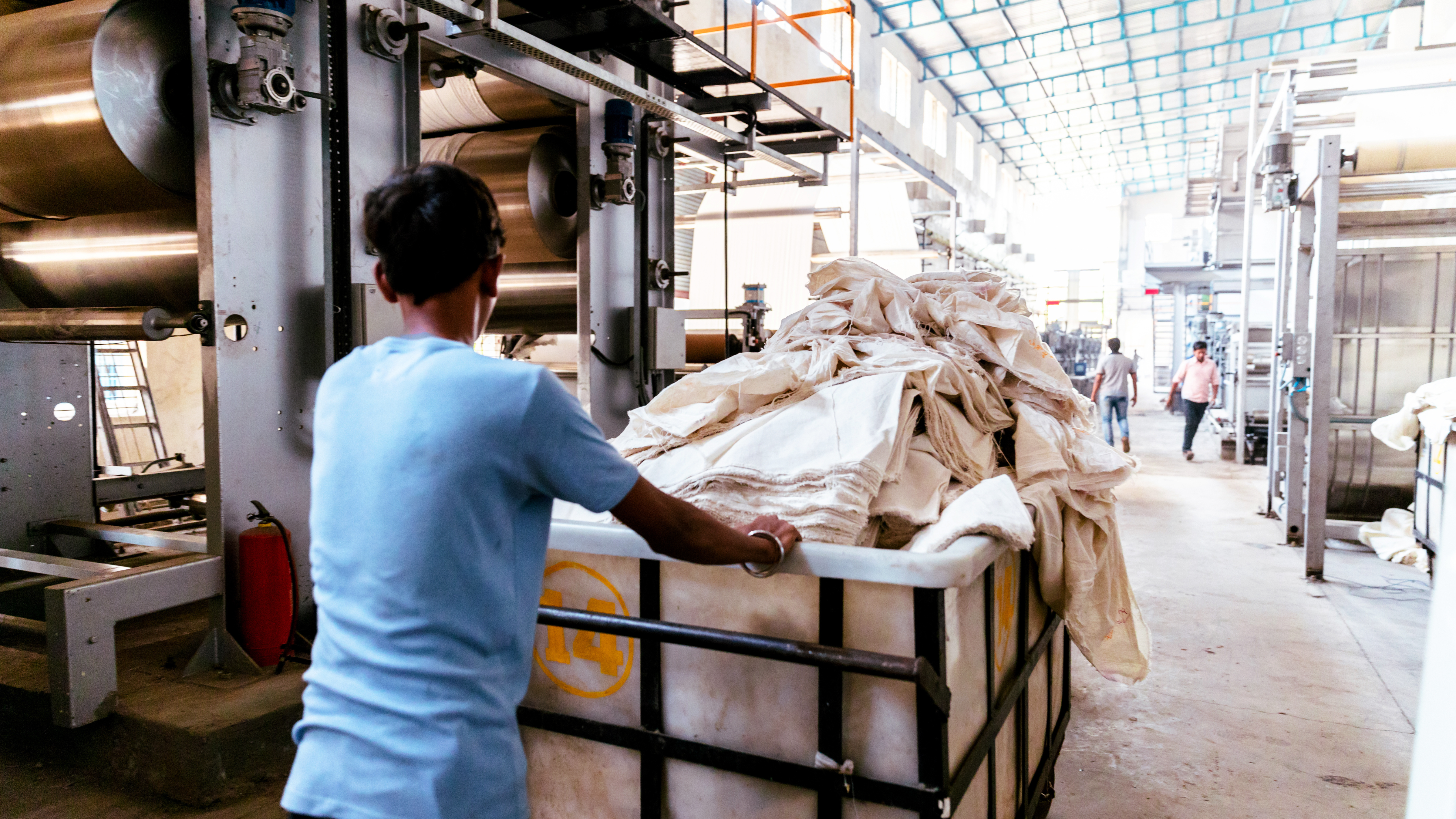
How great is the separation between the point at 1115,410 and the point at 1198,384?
3.45 ft

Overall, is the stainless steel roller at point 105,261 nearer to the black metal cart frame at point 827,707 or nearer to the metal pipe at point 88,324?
the metal pipe at point 88,324

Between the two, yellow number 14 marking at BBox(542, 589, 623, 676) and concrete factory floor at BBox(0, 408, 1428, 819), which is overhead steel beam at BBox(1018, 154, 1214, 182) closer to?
concrete factory floor at BBox(0, 408, 1428, 819)

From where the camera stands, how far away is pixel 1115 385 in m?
10.5

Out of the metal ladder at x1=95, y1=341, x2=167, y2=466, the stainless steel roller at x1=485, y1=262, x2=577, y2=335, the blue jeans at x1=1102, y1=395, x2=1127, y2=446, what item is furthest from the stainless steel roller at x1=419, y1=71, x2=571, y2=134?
the blue jeans at x1=1102, y1=395, x2=1127, y2=446

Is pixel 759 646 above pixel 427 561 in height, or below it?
below

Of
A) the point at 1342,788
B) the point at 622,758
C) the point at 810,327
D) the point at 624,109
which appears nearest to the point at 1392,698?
the point at 1342,788

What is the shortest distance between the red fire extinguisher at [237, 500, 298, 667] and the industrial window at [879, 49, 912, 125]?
42.6 ft

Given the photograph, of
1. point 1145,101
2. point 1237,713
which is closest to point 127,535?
point 1237,713

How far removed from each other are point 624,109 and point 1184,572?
15.2 ft

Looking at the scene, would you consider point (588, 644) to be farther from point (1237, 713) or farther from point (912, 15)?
point (912, 15)

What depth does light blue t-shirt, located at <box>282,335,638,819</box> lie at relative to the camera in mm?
1123

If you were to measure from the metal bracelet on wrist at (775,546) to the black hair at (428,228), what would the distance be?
651 millimetres

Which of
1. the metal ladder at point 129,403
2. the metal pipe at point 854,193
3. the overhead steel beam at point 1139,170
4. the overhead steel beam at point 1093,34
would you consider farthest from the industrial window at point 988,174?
the metal ladder at point 129,403

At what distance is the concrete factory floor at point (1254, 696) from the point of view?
9.12ft
